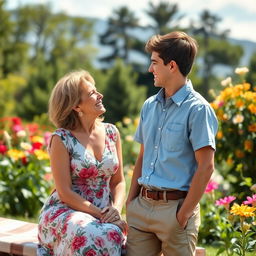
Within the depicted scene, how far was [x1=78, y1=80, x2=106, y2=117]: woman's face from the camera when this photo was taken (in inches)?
141

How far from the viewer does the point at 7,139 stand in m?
6.22

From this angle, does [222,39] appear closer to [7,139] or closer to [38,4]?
[38,4]

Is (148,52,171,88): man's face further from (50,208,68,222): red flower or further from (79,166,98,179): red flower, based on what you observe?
(50,208,68,222): red flower

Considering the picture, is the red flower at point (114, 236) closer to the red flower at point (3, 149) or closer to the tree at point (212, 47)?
the red flower at point (3, 149)

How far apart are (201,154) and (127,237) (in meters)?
0.65

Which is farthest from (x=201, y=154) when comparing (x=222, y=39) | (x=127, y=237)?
(x=222, y=39)

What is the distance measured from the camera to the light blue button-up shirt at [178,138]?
3099 millimetres

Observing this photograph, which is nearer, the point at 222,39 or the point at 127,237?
the point at 127,237

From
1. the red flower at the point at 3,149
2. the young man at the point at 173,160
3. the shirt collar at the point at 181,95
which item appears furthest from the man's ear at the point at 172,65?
the red flower at the point at 3,149

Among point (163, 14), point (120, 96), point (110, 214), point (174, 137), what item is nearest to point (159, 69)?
point (174, 137)

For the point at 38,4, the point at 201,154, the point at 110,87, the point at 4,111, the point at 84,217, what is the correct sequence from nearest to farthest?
the point at 201,154 < the point at 84,217 < the point at 4,111 < the point at 110,87 < the point at 38,4

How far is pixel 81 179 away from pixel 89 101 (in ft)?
1.49

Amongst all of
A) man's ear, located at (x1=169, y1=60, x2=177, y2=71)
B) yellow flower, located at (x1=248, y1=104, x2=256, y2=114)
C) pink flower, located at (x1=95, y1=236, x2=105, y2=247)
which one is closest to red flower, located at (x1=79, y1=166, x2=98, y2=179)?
pink flower, located at (x1=95, y1=236, x2=105, y2=247)

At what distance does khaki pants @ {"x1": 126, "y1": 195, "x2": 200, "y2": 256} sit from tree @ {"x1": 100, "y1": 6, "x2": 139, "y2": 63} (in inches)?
1920
